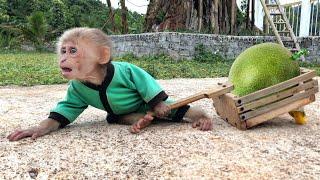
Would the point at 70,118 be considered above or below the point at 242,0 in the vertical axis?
below

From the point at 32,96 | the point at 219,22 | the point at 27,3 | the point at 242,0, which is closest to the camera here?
the point at 32,96

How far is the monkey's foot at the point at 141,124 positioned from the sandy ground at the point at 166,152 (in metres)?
0.04

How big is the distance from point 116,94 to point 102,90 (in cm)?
8

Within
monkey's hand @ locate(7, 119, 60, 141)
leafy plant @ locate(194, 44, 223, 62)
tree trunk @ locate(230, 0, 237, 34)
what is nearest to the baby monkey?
monkey's hand @ locate(7, 119, 60, 141)

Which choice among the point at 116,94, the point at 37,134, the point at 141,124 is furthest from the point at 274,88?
the point at 37,134

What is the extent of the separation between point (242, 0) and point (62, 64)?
400 inches

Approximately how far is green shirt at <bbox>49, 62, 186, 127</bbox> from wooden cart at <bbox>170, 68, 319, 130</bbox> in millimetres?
161

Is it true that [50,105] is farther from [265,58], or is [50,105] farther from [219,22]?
[219,22]

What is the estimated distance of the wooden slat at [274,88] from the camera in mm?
2367

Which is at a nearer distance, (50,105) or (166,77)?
(50,105)

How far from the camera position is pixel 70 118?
2518 mm

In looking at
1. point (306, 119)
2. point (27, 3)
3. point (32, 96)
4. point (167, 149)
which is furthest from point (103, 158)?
point (27, 3)

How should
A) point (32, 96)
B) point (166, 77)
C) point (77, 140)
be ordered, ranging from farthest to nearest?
point (166, 77), point (32, 96), point (77, 140)

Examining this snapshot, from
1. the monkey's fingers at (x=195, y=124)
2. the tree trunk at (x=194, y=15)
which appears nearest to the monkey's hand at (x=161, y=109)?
the monkey's fingers at (x=195, y=124)
